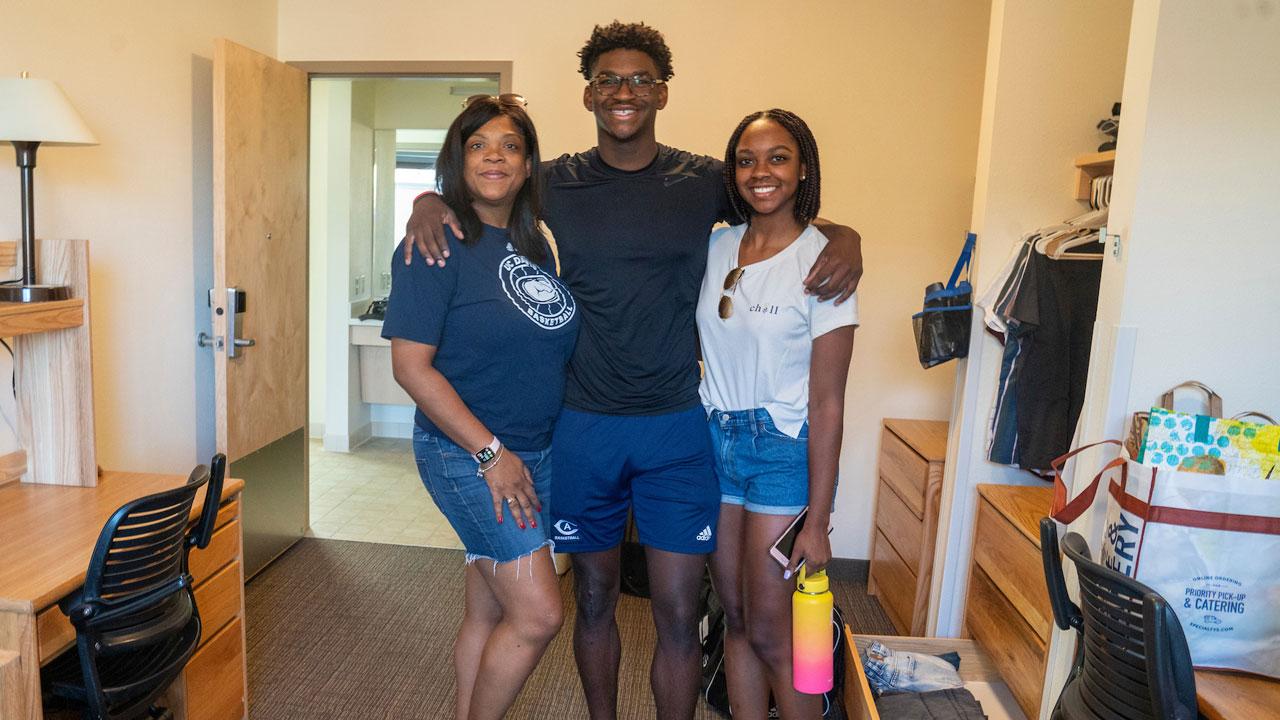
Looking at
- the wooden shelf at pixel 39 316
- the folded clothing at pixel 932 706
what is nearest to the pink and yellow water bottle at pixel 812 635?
the folded clothing at pixel 932 706

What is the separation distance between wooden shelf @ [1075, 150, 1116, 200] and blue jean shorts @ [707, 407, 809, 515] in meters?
1.31

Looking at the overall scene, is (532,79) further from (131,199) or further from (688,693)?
(688,693)

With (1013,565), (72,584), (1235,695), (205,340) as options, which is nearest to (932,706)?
(1013,565)

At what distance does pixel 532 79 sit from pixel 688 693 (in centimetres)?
262

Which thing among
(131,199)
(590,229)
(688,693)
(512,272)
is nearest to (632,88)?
(590,229)

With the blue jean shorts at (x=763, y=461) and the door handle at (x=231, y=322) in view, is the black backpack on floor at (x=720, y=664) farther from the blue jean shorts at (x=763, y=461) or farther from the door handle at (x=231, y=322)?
the door handle at (x=231, y=322)

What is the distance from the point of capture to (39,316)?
2.16 meters

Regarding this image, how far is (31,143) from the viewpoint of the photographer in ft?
7.43

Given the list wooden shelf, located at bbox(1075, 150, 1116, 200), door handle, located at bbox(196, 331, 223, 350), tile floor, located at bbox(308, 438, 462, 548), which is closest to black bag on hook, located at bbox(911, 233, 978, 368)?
wooden shelf, located at bbox(1075, 150, 1116, 200)

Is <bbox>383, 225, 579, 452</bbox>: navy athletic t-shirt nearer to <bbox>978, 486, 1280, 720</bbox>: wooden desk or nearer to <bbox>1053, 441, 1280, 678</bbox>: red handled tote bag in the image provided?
<bbox>1053, 441, 1280, 678</bbox>: red handled tote bag

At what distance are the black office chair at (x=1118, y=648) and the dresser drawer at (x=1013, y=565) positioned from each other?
452 mm

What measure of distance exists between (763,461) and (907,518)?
5.15 ft

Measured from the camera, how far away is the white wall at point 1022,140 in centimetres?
263

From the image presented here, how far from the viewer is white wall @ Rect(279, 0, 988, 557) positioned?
361 centimetres
